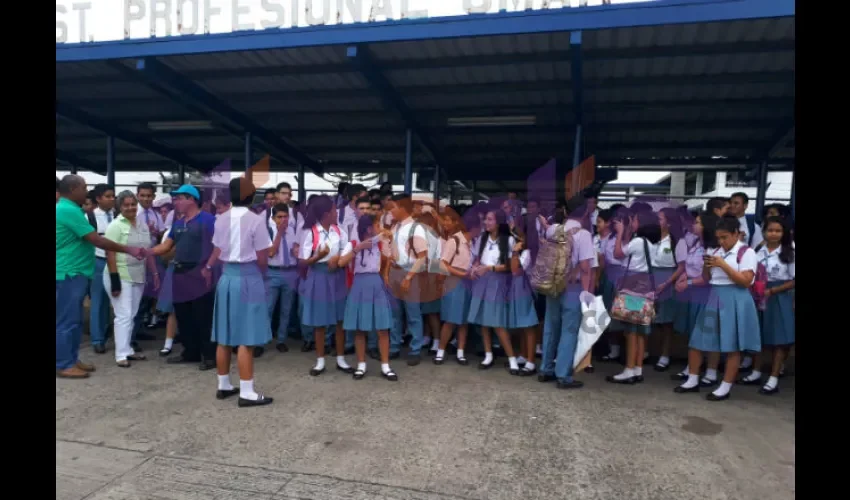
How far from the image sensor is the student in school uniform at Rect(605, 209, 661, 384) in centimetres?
428

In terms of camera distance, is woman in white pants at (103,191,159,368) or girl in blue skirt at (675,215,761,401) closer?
girl in blue skirt at (675,215,761,401)

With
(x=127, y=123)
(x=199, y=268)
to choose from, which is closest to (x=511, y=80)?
(x=199, y=268)

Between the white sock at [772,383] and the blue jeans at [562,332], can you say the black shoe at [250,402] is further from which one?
the white sock at [772,383]

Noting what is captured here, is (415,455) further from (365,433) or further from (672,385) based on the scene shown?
(672,385)

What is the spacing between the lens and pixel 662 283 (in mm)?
4590

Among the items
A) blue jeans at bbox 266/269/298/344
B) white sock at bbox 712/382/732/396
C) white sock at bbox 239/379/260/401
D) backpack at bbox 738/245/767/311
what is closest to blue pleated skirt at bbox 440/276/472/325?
blue jeans at bbox 266/269/298/344

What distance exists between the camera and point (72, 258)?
4023 mm

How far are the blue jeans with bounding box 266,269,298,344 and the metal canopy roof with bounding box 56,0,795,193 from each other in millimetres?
2719

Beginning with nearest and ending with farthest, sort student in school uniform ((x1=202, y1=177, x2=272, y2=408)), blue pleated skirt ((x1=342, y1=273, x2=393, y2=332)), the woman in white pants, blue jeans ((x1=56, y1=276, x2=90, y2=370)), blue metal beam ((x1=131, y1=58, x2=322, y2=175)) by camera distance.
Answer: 1. student in school uniform ((x1=202, y1=177, x2=272, y2=408))
2. blue jeans ((x1=56, y1=276, x2=90, y2=370))
3. blue pleated skirt ((x1=342, y1=273, x2=393, y2=332))
4. the woman in white pants
5. blue metal beam ((x1=131, y1=58, x2=322, y2=175))

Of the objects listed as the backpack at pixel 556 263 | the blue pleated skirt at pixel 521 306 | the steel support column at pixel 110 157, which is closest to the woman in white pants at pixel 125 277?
the blue pleated skirt at pixel 521 306

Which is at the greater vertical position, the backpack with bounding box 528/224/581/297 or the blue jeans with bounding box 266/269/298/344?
the backpack with bounding box 528/224/581/297

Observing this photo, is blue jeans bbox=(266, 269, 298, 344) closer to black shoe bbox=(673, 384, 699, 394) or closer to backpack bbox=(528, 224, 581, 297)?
backpack bbox=(528, 224, 581, 297)

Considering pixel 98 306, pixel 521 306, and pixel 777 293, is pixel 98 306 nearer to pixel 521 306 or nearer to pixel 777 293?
pixel 521 306

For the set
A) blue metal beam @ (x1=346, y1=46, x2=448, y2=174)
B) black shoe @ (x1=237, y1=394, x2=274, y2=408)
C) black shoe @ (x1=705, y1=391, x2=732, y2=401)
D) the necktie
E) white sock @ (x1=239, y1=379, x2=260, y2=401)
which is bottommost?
black shoe @ (x1=705, y1=391, x2=732, y2=401)
